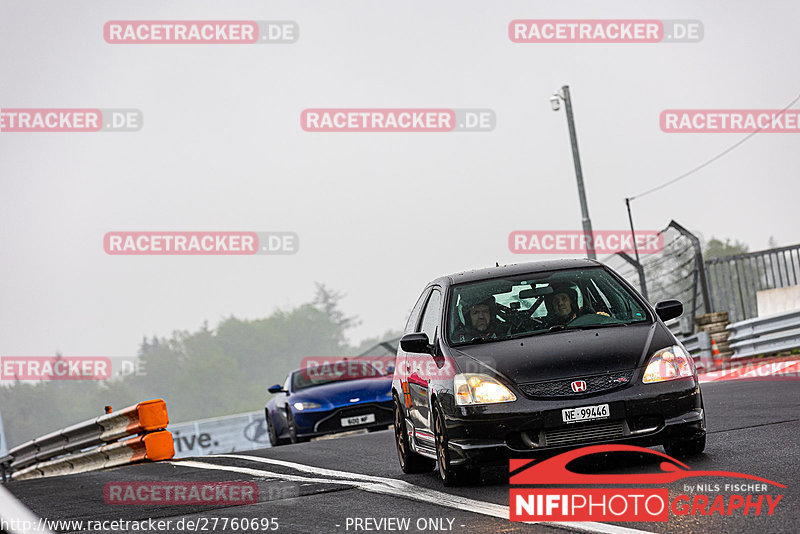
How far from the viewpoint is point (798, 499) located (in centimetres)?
558

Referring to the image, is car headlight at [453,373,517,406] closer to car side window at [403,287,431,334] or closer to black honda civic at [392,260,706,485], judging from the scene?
black honda civic at [392,260,706,485]

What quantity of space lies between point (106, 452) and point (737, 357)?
12650mm

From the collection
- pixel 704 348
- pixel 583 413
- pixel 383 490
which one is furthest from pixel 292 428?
pixel 583 413

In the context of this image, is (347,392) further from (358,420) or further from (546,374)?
(546,374)

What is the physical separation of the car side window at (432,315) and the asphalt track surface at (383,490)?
3.62ft

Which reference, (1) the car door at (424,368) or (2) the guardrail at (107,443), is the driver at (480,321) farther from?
(2) the guardrail at (107,443)

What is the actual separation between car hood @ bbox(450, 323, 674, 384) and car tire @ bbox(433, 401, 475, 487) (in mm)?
419

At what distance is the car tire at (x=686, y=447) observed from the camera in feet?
25.1

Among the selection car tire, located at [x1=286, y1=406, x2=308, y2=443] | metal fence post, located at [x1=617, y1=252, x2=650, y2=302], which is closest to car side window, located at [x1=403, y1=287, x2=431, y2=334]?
car tire, located at [x1=286, y1=406, x2=308, y2=443]

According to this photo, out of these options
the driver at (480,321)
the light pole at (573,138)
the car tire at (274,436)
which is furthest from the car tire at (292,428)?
the light pole at (573,138)

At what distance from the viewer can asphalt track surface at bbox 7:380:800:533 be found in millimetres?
5750

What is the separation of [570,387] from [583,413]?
187 millimetres

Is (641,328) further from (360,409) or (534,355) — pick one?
(360,409)
